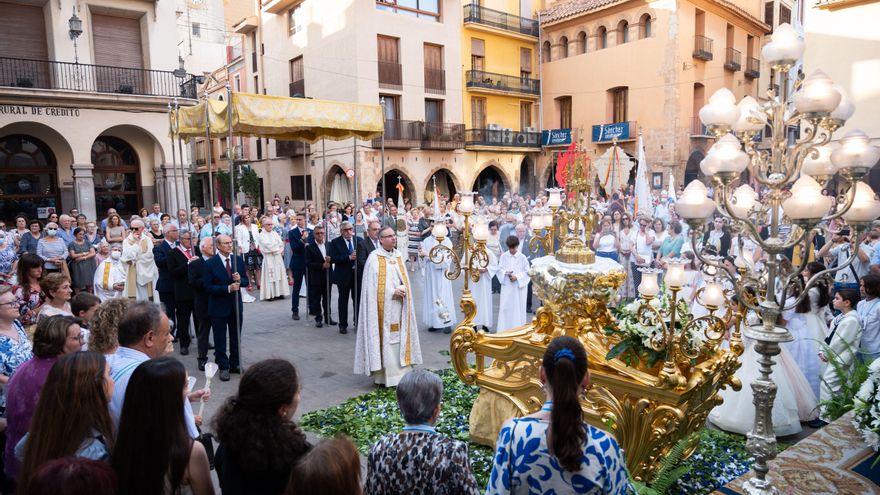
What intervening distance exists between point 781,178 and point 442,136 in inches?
970

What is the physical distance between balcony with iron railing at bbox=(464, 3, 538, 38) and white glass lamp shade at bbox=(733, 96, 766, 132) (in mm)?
26331

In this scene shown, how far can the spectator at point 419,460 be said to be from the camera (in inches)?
92.8

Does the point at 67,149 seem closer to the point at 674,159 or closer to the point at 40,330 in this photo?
the point at 40,330

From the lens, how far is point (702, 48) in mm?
27047

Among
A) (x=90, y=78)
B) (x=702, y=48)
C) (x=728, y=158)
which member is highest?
(x=702, y=48)

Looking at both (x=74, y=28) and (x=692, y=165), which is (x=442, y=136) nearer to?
(x=692, y=165)

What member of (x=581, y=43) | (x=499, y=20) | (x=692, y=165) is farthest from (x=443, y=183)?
(x=692, y=165)

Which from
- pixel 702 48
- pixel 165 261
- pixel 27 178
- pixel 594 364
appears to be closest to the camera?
pixel 594 364

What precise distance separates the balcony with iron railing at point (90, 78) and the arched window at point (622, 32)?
20.0 meters

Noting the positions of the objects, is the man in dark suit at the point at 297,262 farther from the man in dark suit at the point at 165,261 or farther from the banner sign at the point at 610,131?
the banner sign at the point at 610,131

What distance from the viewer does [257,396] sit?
234 cm

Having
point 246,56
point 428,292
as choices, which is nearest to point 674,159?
point 428,292

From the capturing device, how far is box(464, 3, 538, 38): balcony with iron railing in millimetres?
28375

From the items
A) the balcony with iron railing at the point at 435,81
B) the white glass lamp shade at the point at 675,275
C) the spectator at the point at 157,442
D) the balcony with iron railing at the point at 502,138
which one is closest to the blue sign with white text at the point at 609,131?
the balcony with iron railing at the point at 502,138
